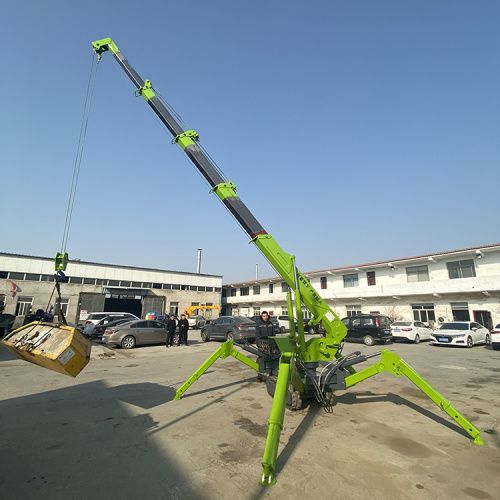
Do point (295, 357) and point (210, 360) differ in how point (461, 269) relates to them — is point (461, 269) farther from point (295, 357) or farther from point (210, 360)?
point (210, 360)

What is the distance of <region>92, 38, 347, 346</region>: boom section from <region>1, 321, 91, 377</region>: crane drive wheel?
413 cm

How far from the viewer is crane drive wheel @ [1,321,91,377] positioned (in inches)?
171

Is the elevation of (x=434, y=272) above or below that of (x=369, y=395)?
above

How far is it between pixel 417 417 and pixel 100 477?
516 cm

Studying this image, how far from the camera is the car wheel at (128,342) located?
49.2 ft

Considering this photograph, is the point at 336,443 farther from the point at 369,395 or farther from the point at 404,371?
the point at 369,395

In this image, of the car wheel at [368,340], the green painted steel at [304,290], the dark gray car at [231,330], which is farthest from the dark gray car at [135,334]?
the car wheel at [368,340]

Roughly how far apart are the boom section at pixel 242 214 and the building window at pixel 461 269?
23.5 metres

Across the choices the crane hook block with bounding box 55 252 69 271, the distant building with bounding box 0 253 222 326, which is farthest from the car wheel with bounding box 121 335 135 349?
the distant building with bounding box 0 253 222 326

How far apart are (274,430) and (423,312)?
28020 mm

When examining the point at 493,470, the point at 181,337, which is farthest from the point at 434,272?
the point at 493,470

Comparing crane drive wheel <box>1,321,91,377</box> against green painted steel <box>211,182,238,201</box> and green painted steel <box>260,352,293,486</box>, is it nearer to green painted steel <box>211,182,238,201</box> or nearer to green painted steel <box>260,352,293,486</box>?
green painted steel <box>260,352,293,486</box>

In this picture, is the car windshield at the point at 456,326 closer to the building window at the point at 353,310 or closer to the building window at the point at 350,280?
the building window at the point at 353,310

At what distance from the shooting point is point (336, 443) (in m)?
4.12
